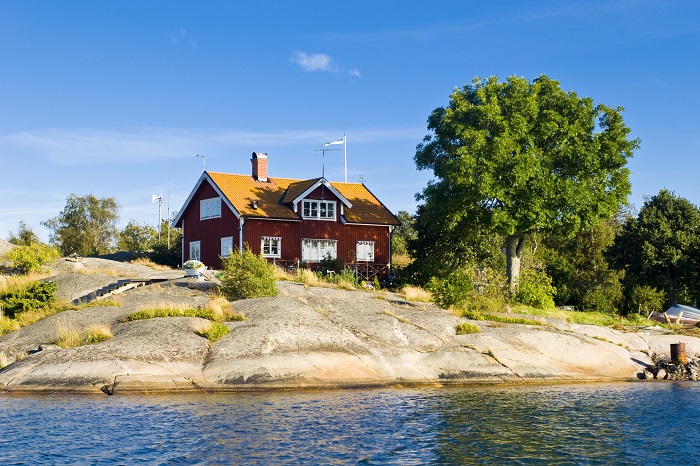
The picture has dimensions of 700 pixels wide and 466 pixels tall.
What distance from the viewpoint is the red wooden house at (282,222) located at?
53.3 m

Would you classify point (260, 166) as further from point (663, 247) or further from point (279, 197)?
point (663, 247)

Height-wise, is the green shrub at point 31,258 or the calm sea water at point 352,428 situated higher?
the green shrub at point 31,258

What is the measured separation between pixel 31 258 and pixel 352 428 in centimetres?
3660

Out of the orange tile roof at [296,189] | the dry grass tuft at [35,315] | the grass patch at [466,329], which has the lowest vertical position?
the grass patch at [466,329]

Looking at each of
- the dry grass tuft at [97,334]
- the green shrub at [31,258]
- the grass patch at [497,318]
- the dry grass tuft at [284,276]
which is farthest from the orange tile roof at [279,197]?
the dry grass tuft at [97,334]

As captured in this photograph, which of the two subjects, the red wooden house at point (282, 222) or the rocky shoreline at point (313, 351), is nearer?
the rocky shoreline at point (313, 351)

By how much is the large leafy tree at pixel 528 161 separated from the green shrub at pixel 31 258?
25979 millimetres

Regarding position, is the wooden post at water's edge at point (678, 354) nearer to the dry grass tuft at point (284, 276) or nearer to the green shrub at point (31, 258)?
the dry grass tuft at point (284, 276)

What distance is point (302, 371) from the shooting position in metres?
27.4

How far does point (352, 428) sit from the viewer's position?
19.6m

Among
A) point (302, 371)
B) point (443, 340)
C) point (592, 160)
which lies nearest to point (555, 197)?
point (592, 160)

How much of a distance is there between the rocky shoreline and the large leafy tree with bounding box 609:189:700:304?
63.5 feet

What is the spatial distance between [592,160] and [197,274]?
2478 cm

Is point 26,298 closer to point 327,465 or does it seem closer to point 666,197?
point 327,465
